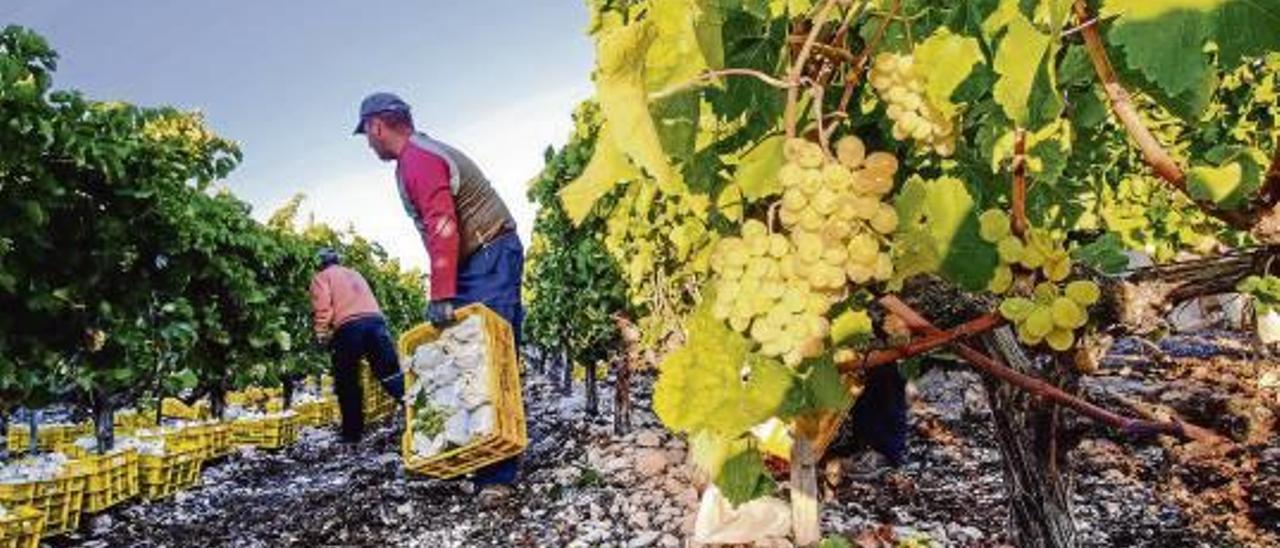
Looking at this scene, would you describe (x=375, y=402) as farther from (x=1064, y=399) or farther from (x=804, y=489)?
(x=1064, y=399)

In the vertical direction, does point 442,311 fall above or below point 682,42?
above

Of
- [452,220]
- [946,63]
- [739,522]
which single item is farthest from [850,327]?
[452,220]

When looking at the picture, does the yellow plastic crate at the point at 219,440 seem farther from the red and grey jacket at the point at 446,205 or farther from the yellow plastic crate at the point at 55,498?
the red and grey jacket at the point at 446,205

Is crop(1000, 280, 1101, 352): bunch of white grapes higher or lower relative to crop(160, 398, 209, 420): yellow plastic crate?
lower

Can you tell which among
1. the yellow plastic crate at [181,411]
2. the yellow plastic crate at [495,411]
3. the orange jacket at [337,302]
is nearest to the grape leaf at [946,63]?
the yellow plastic crate at [495,411]

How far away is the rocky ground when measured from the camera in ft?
15.8

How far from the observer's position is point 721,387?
3.71 ft

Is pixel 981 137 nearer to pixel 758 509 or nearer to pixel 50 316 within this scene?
pixel 758 509

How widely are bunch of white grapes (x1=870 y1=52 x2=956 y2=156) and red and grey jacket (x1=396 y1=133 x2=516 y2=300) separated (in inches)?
192

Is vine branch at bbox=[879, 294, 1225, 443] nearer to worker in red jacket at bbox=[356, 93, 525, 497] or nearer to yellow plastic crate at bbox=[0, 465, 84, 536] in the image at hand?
worker in red jacket at bbox=[356, 93, 525, 497]

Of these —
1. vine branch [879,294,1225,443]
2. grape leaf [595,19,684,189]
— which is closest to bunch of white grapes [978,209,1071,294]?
vine branch [879,294,1225,443]

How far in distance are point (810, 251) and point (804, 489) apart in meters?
1.65

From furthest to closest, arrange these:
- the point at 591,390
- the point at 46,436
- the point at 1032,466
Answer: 1. the point at 46,436
2. the point at 591,390
3. the point at 1032,466

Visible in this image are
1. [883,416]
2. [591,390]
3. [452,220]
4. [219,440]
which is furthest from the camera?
[219,440]
